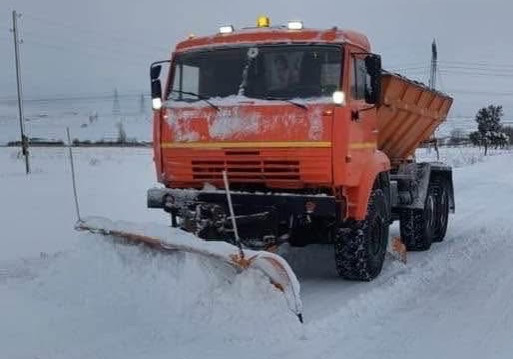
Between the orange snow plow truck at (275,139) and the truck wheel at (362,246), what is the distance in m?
0.01

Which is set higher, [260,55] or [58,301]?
[260,55]

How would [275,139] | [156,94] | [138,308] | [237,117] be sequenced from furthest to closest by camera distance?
1. [156,94]
2. [237,117]
3. [275,139]
4. [138,308]

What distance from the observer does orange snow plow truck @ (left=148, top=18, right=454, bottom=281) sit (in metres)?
6.86

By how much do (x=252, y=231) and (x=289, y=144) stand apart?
3.41 feet

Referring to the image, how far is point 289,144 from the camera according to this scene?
6.83 m

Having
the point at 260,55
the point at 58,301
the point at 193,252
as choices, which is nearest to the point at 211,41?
the point at 260,55

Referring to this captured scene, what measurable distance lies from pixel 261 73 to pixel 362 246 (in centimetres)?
212

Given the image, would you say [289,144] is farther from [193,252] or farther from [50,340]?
[50,340]

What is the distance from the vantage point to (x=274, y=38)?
7.34 metres

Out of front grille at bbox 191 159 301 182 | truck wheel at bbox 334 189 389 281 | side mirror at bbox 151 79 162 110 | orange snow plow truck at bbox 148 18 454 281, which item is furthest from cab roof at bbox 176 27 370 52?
truck wheel at bbox 334 189 389 281

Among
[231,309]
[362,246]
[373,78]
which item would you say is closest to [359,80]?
[373,78]

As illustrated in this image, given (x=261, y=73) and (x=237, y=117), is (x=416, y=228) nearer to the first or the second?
(x=261, y=73)

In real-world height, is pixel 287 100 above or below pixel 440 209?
above

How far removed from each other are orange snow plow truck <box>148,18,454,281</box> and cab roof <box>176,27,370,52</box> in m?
0.01
